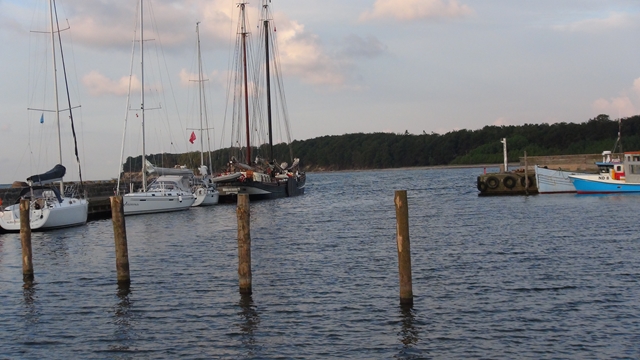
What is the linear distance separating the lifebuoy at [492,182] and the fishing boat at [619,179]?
9.20m

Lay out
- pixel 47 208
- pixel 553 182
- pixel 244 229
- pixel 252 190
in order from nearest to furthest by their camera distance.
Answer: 1. pixel 244 229
2. pixel 47 208
3. pixel 553 182
4. pixel 252 190

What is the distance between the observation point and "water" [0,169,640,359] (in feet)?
59.9

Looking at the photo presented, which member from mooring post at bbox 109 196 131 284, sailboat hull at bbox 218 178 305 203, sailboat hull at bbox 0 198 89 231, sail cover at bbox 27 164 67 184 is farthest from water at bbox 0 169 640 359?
sailboat hull at bbox 218 178 305 203

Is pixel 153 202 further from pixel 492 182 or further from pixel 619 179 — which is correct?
pixel 619 179

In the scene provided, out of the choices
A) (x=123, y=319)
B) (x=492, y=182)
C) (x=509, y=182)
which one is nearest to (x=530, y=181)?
(x=509, y=182)

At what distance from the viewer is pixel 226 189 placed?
78.1 m

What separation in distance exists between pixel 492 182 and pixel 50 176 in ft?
149

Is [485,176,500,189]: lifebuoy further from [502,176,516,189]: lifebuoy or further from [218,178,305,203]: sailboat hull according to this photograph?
[218,178,305,203]: sailboat hull

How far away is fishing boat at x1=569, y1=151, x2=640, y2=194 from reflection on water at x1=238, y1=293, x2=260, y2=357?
2131 inches

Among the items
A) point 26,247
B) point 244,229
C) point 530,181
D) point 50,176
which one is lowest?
point 530,181

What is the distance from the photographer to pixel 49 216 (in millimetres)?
46625

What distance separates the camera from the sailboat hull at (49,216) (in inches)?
1807

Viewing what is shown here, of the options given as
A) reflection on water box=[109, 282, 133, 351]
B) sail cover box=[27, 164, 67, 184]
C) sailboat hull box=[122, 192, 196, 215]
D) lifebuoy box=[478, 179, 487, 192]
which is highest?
sail cover box=[27, 164, 67, 184]

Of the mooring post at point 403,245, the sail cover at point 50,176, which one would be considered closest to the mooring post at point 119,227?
the mooring post at point 403,245
